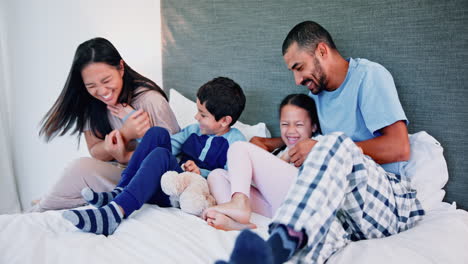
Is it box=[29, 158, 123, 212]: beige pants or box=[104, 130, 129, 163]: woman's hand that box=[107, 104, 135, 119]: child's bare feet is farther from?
box=[29, 158, 123, 212]: beige pants

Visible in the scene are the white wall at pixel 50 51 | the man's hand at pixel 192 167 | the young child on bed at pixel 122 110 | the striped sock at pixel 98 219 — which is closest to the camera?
the striped sock at pixel 98 219

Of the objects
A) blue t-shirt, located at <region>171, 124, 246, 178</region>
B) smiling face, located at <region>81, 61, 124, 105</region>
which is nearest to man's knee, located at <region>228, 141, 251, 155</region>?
blue t-shirt, located at <region>171, 124, 246, 178</region>

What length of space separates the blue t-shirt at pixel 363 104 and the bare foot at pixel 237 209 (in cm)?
47

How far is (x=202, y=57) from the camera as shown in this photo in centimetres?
210

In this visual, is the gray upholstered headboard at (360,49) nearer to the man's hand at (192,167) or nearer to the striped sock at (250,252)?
the man's hand at (192,167)

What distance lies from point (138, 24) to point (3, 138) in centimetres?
102

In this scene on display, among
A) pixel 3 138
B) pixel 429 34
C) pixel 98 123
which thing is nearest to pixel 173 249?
pixel 98 123

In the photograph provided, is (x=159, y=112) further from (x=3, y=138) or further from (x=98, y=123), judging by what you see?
(x=3, y=138)

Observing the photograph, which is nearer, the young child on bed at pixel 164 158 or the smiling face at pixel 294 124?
the young child on bed at pixel 164 158

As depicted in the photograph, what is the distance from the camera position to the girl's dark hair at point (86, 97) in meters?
1.60

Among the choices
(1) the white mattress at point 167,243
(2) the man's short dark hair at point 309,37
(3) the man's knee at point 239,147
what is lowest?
(1) the white mattress at point 167,243

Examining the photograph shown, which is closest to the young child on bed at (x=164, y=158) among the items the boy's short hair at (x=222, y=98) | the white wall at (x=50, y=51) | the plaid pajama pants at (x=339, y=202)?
the boy's short hair at (x=222, y=98)

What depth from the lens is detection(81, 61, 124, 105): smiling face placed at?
5.19 feet

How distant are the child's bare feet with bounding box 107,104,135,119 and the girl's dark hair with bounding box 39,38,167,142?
0.02 m
